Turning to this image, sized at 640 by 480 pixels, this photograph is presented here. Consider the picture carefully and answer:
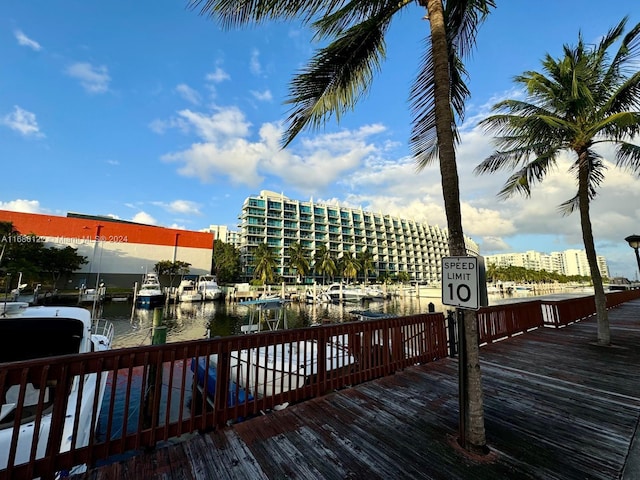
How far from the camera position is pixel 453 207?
3.11 metres

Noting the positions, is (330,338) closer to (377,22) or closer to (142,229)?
(377,22)

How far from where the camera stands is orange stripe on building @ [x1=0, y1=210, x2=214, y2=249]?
4575cm

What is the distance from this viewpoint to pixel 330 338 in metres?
4.43

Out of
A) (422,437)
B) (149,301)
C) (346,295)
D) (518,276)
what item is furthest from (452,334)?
(518,276)

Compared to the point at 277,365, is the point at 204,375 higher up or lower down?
higher up

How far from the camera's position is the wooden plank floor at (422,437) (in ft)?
8.32

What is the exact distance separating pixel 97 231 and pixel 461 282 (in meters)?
62.7

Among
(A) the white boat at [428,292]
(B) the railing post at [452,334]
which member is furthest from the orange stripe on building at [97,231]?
(B) the railing post at [452,334]

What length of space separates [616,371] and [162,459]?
25.6 ft

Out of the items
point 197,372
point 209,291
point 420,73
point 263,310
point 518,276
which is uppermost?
point 420,73

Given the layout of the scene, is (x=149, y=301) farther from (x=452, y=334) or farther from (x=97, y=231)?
(x=452, y=334)

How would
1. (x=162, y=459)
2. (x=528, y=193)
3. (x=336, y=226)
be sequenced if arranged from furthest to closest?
(x=336, y=226)
(x=528, y=193)
(x=162, y=459)

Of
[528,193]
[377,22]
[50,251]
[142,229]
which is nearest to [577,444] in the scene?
[377,22]

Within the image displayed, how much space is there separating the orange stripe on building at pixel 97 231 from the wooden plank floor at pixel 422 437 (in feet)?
197
